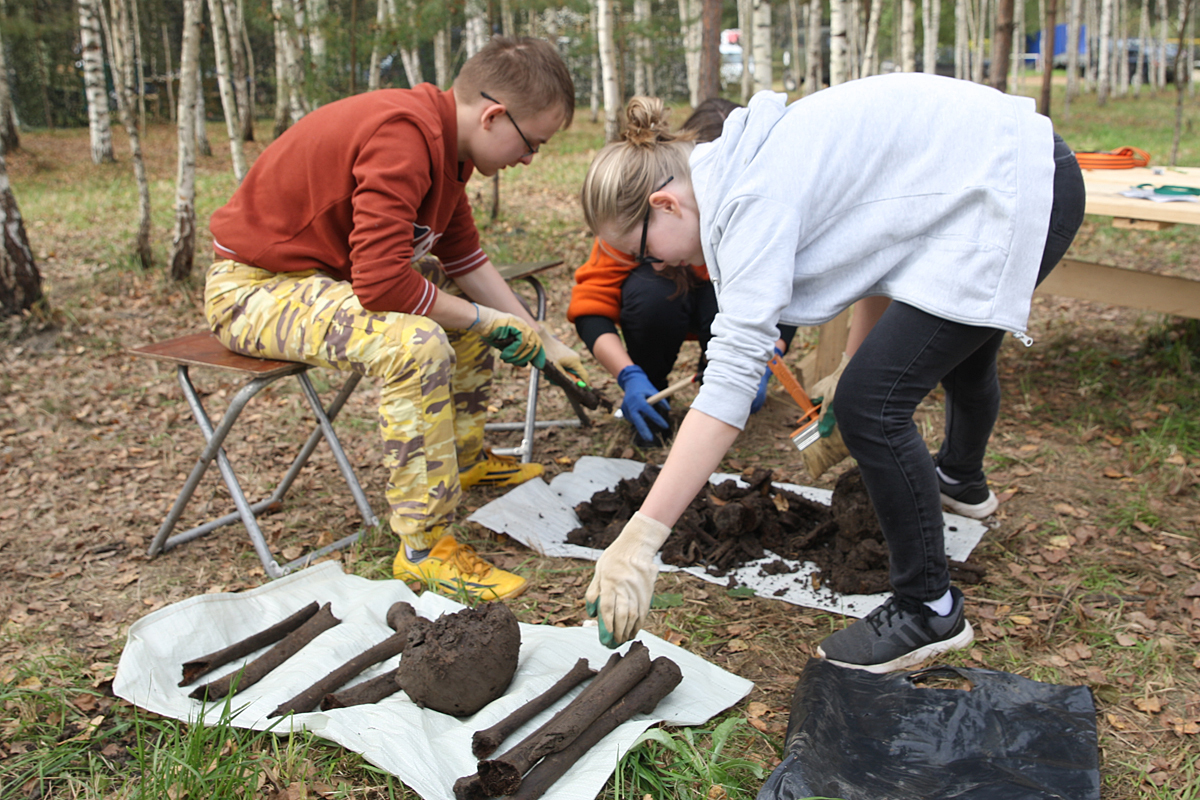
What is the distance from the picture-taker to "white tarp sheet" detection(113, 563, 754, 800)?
156cm

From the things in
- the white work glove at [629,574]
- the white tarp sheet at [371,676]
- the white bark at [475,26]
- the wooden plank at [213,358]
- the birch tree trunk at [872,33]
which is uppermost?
the white bark at [475,26]

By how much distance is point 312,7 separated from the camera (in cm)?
990

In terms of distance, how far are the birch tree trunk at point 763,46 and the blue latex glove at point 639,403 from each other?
6.12 metres

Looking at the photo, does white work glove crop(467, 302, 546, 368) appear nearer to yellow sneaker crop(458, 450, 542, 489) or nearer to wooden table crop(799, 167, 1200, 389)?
yellow sneaker crop(458, 450, 542, 489)

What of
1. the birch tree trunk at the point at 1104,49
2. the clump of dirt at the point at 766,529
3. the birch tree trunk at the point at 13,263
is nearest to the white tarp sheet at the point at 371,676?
the clump of dirt at the point at 766,529

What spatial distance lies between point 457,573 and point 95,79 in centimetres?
1074

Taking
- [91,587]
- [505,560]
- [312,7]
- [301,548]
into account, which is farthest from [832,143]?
[312,7]

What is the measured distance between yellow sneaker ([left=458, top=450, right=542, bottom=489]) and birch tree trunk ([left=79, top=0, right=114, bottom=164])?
7359 mm

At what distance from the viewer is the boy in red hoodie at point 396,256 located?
2285mm

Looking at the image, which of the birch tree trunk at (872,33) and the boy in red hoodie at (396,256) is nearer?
the boy in red hoodie at (396,256)

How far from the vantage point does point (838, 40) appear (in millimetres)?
7574

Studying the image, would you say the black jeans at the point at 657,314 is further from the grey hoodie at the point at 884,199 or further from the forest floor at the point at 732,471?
the grey hoodie at the point at 884,199

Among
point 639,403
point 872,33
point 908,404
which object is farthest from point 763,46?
point 908,404

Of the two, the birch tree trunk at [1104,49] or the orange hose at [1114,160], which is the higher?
the birch tree trunk at [1104,49]
